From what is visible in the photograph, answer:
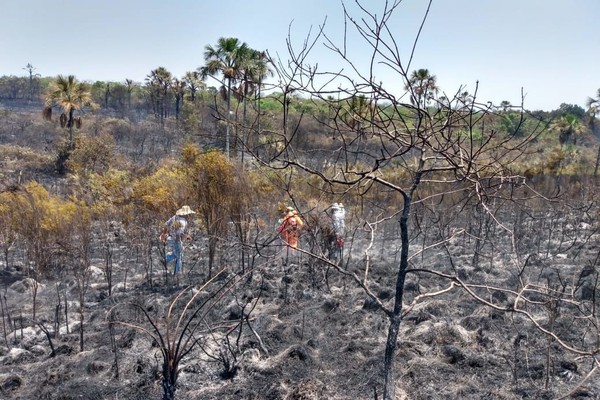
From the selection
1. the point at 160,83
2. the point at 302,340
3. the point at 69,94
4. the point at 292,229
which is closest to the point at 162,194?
the point at 292,229

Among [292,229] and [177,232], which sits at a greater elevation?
[292,229]

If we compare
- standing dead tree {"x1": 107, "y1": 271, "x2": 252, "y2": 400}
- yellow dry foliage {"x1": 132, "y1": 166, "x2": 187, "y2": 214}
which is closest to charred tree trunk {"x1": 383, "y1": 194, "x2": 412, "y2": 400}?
standing dead tree {"x1": 107, "y1": 271, "x2": 252, "y2": 400}

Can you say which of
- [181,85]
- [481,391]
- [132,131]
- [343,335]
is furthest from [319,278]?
[181,85]

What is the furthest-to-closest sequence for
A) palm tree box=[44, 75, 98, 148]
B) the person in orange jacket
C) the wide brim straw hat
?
palm tree box=[44, 75, 98, 148], the wide brim straw hat, the person in orange jacket

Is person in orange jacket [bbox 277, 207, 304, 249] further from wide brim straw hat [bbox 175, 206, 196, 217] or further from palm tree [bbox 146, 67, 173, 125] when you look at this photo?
Result: palm tree [bbox 146, 67, 173, 125]

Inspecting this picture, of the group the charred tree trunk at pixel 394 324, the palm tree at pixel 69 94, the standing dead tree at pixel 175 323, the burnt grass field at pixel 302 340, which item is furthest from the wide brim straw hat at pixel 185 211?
the palm tree at pixel 69 94

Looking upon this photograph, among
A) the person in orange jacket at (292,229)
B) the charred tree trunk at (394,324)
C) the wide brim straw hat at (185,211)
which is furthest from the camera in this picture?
the wide brim straw hat at (185,211)

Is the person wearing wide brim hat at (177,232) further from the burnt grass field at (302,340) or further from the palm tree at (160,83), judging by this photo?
the palm tree at (160,83)

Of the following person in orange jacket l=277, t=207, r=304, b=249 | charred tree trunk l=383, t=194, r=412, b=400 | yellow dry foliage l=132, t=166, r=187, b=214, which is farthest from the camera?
yellow dry foliage l=132, t=166, r=187, b=214

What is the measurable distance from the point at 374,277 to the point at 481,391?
3874mm

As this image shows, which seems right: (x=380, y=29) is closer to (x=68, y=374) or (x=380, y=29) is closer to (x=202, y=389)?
(x=202, y=389)

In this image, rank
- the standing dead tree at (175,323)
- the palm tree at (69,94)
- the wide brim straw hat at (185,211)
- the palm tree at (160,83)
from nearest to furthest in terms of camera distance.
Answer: the standing dead tree at (175,323) → the wide brim straw hat at (185,211) → the palm tree at (69,94) → the palm tree at (160,83)

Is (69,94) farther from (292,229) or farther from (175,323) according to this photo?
(292,229)

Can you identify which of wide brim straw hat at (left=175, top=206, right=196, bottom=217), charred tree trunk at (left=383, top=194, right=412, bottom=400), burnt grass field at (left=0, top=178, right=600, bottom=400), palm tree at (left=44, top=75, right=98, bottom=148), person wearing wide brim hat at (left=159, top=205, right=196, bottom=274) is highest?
palm tree at (left=44, top=75, right=98, bottom=148)
